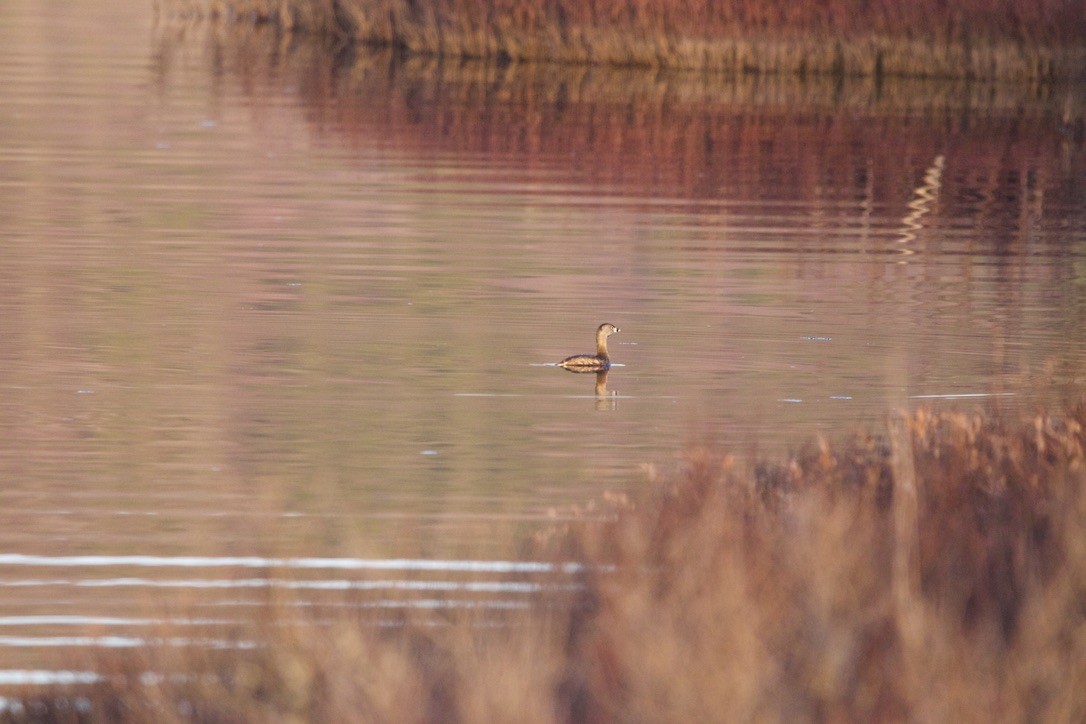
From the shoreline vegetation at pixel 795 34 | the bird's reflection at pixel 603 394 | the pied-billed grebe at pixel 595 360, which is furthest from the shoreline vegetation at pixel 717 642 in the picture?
the shoreline vegetation at pixel 795 34

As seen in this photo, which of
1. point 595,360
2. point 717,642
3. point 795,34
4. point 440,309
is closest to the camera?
point 717,642

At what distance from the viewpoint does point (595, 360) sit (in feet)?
39.0

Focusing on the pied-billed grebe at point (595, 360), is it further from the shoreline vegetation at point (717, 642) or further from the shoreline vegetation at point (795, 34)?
the shoreline vegetation at point (795, 34)

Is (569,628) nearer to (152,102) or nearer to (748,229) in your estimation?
(748,229)

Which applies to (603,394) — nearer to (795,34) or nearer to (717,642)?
(717,642)

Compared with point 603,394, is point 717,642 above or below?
below

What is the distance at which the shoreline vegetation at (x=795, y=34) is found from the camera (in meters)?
32.4

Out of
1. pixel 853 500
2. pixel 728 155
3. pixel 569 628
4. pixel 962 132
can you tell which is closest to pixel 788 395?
pixel 853 500

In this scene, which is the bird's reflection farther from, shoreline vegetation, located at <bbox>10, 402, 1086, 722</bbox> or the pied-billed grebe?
shoreline vegetation, located at <bbox>10, 402, 1086, 722</bbox>

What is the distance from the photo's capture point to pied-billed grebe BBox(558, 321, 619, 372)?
38.8 ft

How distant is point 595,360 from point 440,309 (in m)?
2.19

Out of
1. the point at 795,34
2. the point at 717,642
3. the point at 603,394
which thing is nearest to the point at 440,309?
the point at 603,394

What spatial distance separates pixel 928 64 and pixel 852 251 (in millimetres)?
16340

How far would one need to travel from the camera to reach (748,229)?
60.8 ft
